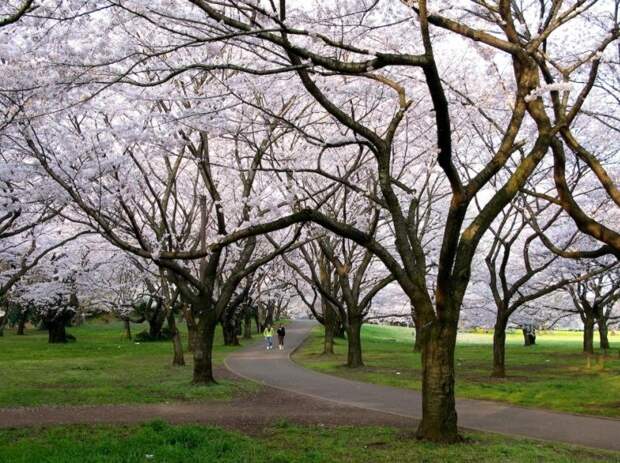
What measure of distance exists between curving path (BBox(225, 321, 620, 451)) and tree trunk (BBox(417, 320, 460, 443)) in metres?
1.93

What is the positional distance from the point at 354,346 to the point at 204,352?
7.72 meters

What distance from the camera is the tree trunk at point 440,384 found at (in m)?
8.48

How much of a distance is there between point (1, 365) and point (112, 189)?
10.8 meters

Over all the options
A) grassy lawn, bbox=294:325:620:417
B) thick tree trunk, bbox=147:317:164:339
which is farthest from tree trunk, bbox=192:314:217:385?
thick tree trunk, bbox=147:317:164:339

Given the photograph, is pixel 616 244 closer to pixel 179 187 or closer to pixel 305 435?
pixel 305 435

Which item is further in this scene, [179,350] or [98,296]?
[98,296]

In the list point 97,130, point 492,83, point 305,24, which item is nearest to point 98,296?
point 97,130

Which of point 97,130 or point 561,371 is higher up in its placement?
point 97,130

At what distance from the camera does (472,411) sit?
12.3 m

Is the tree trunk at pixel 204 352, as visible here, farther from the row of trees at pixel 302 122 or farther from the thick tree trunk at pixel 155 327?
the thick tree trunk at pixel 155 327

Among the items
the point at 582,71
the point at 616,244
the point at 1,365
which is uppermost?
the point at 582,71

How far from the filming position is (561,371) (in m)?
22.2

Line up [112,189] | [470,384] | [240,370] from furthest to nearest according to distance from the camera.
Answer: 1. [240,370]
2. [470,384]
3. [112,189]

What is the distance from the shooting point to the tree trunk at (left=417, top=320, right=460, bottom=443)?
848 centimetres
